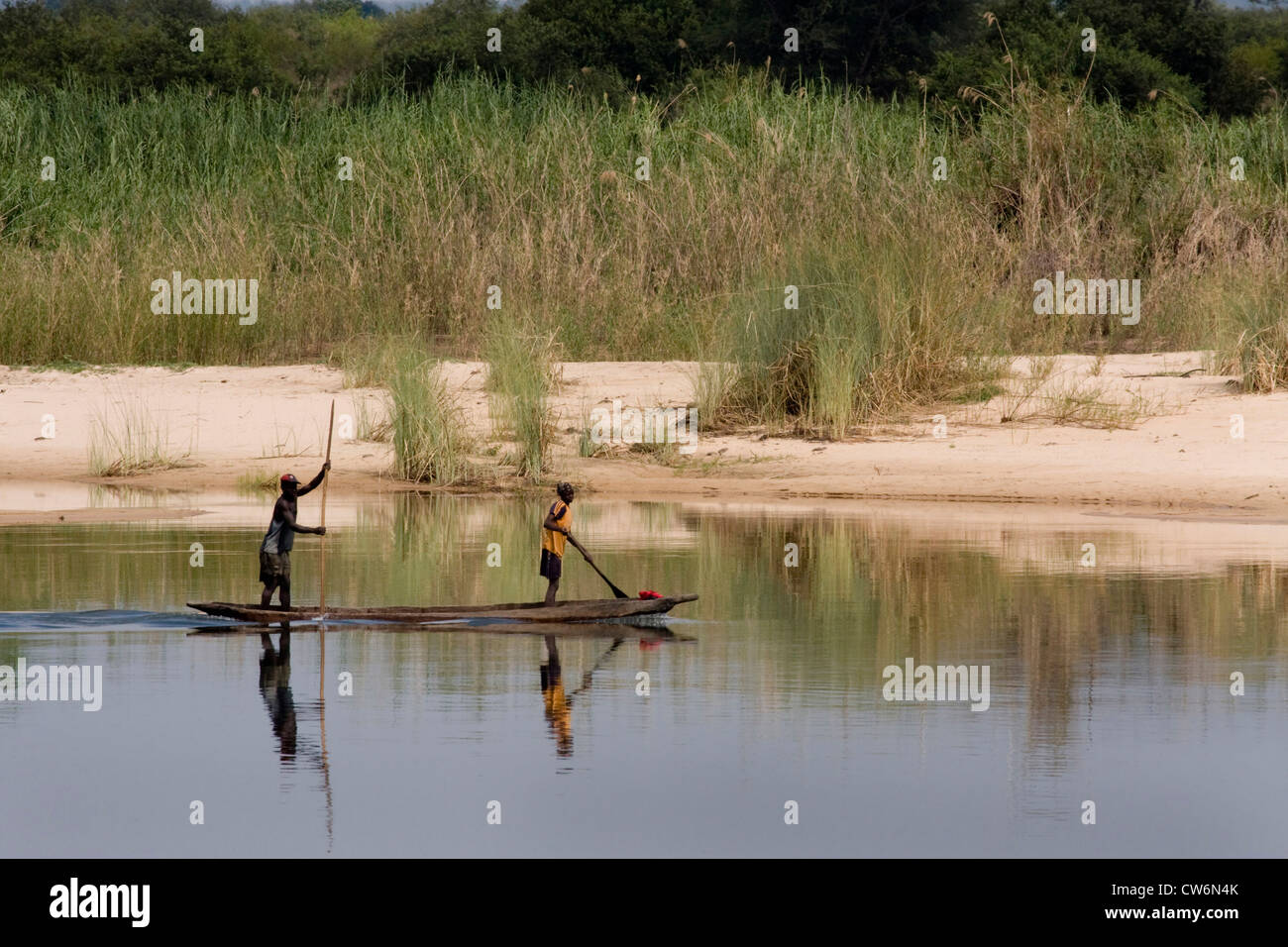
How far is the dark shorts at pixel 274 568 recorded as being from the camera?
11422 mm

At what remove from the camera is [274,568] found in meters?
11.4

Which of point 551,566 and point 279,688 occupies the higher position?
point 551,566

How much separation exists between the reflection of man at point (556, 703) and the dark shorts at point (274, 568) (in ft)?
5.29

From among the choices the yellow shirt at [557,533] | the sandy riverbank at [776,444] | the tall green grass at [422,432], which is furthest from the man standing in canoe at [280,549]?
the tall green grass at [422,432]

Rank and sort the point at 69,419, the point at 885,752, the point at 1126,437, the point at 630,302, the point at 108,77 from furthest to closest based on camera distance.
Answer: the point at 108,77 < the point at 630,302 < the point at 69,419 < the point at 1126,437 < the point at 885,752

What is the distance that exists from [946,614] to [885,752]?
11.5 ft

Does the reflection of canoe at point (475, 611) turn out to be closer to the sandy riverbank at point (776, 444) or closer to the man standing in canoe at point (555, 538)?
the man standing in canoe at point (555, 538)

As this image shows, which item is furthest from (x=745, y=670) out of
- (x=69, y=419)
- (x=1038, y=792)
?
(x=69, y=419)

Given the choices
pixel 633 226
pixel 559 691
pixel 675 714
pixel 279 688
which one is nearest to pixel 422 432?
pixel 633 226

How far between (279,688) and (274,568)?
1.72m

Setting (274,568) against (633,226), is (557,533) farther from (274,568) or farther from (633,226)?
(633,226)

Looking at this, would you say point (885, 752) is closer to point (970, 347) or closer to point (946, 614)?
point (946, 614)

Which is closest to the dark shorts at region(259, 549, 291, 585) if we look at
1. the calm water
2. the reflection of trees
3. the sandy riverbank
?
the calm water

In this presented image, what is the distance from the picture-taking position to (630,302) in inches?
944
